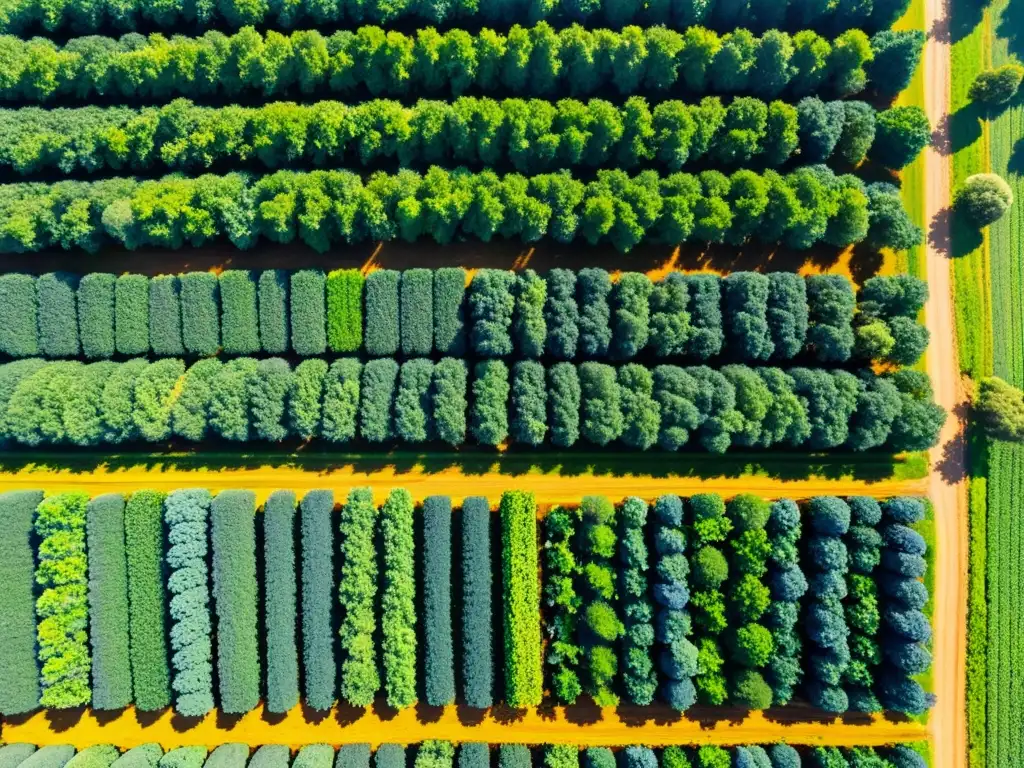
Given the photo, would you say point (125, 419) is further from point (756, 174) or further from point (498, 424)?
point (756, 174)

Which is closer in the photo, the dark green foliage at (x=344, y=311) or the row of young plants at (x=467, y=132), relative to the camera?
the row of young plants at (x=467, y=132)

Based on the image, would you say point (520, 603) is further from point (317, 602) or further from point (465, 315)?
point (465, 315)

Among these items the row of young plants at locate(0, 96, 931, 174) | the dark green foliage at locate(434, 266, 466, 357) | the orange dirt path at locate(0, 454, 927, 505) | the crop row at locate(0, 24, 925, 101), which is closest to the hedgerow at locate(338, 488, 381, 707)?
the orange dirt path at locate(0, 454, 927, 505)

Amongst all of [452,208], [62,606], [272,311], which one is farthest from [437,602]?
[452,208]

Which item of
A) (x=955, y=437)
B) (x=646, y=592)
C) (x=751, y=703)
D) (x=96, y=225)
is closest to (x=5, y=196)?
(x=96, y=225)

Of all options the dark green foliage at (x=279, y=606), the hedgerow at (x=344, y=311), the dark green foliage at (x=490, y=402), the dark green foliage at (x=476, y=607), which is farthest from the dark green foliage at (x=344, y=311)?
the dark green foliage at (x=476, y=607)

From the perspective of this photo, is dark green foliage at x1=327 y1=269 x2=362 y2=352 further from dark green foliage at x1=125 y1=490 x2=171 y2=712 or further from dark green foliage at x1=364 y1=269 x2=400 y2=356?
dark green foliage at x1=125 y1=490 x2=171 y2=712

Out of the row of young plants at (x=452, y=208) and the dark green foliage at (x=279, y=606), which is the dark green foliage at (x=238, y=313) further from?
the dark green foliage at (x=279, y=606)

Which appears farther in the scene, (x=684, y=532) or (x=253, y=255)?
(x=253, y=255)
